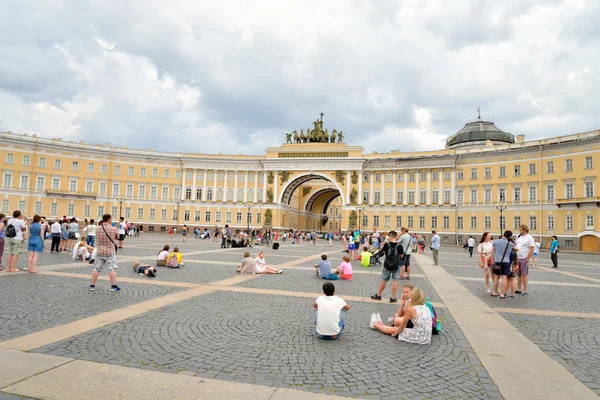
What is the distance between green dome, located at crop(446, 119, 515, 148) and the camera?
71.5 metres

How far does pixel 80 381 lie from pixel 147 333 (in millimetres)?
1896

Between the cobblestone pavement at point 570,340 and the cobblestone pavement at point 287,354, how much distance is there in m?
1.24

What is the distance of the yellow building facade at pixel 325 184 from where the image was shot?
4875cm

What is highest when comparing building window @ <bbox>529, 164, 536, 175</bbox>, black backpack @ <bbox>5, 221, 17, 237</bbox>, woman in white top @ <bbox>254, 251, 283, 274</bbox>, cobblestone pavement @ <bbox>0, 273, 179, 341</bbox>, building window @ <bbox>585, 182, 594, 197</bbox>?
building window @ <bbox>529, 164, 536, 175</bbox>

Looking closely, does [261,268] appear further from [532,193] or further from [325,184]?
[325,184]

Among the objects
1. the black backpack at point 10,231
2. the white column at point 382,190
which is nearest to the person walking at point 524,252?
the black backpack at point 10,231

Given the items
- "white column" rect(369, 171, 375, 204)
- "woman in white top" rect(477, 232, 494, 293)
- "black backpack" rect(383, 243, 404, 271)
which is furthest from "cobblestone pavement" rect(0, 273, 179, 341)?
"white column" rect(369, 171, 375, 204)

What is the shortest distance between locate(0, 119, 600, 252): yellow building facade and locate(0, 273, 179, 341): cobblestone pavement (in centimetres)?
5070

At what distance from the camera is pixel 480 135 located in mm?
72188

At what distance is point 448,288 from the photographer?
39.1 ft

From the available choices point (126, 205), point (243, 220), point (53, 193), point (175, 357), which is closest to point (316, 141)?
point (243, 220)

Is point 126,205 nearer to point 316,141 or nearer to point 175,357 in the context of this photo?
point 316,141

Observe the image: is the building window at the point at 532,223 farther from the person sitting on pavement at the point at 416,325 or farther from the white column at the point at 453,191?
the person sitting on pavement at the point at 416,325

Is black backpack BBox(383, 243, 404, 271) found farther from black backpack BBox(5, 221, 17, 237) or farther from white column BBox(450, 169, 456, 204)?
white column BBox(450, 169, 456, 204)
